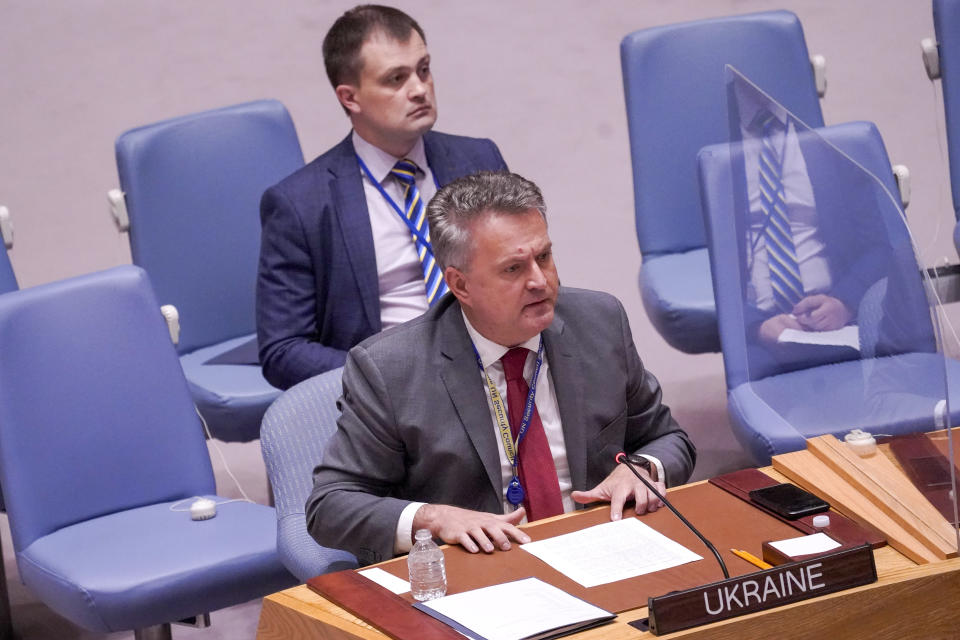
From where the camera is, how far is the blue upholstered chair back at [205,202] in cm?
407

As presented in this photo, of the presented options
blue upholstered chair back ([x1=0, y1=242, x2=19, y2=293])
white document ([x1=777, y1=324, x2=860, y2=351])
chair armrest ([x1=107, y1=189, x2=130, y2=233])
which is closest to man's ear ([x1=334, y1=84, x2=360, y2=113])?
chair armrest ([x1=107, y1=189, x2=130, y2=233])

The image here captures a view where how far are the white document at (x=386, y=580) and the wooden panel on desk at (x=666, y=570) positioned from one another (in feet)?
0.05

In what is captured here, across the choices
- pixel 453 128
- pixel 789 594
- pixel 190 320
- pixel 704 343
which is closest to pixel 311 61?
pixel 453 128

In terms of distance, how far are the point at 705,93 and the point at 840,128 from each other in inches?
30.4

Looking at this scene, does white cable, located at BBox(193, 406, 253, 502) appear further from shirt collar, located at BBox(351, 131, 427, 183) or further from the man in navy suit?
shirt collar, located at BBox(351, 131, 427, 183)

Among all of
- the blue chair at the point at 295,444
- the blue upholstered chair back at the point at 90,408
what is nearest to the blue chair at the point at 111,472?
the blue upholstered chair back at the point at 90,408

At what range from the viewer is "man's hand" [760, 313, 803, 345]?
8.63 feet

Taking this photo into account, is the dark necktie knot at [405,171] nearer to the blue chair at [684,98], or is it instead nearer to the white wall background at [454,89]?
the blue chair at [684,98]

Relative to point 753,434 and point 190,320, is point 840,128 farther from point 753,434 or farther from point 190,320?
point 190,320

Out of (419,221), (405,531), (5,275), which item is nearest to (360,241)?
(419,221)

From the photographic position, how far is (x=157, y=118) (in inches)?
218

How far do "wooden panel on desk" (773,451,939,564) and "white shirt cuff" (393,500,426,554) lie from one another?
631 millimetres

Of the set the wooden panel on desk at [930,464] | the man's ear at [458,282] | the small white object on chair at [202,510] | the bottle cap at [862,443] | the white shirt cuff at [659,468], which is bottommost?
the small white object on chair at [202,510]

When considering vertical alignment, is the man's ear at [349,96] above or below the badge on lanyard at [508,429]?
above
